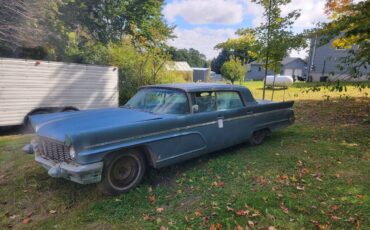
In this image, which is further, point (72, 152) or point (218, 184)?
point (218, 184)

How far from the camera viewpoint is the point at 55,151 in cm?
421

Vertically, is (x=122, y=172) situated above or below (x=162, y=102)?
below

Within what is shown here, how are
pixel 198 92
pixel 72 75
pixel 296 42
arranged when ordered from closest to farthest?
pixel 198 92 → pixel 72 75 → pixel 296 42

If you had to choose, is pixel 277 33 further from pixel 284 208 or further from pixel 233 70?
pixel 233 70

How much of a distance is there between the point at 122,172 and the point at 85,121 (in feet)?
3.18

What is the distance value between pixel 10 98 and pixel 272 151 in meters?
8.07

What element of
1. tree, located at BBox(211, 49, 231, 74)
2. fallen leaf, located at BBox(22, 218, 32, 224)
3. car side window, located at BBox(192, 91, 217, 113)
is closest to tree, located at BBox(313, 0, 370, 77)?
car side window, located at BBox(192, 91, 217, 113)

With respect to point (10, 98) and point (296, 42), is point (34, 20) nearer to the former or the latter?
point (10, 98)

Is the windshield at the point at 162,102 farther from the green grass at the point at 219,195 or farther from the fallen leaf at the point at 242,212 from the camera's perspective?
the fallen leaf at the point at 242,212

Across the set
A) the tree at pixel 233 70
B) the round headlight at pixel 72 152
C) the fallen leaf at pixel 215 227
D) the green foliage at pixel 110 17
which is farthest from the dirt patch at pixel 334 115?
the green foliage at pixel 110 17

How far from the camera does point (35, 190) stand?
4.58 m

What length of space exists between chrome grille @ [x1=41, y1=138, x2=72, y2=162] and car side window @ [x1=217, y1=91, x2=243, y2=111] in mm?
2978

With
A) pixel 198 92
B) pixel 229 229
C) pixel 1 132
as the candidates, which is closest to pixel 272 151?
pixel 198 92

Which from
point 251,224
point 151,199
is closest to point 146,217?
point 151,199
